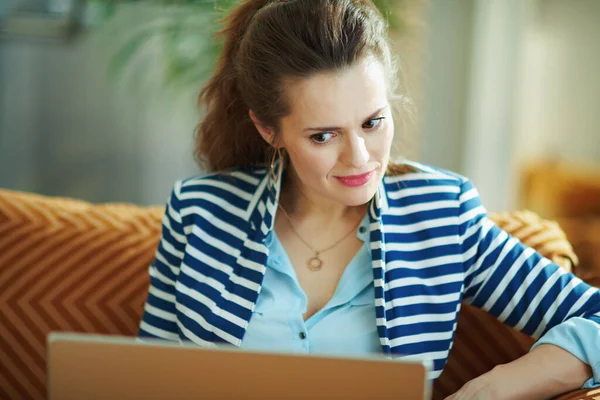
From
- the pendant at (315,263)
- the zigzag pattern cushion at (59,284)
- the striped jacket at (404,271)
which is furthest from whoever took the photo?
the zigzag pattern cushion at (59,284)

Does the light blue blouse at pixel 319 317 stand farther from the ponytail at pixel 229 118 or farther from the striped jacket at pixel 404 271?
the ponytail at pixel 229 118

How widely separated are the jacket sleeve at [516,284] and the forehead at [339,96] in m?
0.28

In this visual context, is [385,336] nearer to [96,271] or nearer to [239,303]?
[239,303]

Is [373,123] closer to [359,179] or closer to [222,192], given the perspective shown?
[359,179]

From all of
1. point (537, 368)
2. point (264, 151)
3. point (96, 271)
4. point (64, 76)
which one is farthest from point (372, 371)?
point (64, 76)

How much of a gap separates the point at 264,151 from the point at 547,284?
0.62 metres

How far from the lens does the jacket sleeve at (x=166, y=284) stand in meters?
1.42

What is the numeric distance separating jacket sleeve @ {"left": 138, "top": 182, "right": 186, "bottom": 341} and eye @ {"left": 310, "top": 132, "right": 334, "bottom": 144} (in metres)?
0.37

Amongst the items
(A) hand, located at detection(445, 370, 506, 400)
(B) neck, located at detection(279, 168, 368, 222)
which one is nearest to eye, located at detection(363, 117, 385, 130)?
(B) neck, located at detection(279, 168, 368, 222)

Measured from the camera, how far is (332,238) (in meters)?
1.40

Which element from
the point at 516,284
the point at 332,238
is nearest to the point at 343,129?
the point at 332,238

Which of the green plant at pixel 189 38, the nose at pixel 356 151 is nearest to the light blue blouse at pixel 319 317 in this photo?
the nose at pixel 356 151

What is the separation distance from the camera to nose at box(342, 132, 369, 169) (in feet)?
3.90

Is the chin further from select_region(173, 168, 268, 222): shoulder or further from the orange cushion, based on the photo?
the orange cushion
